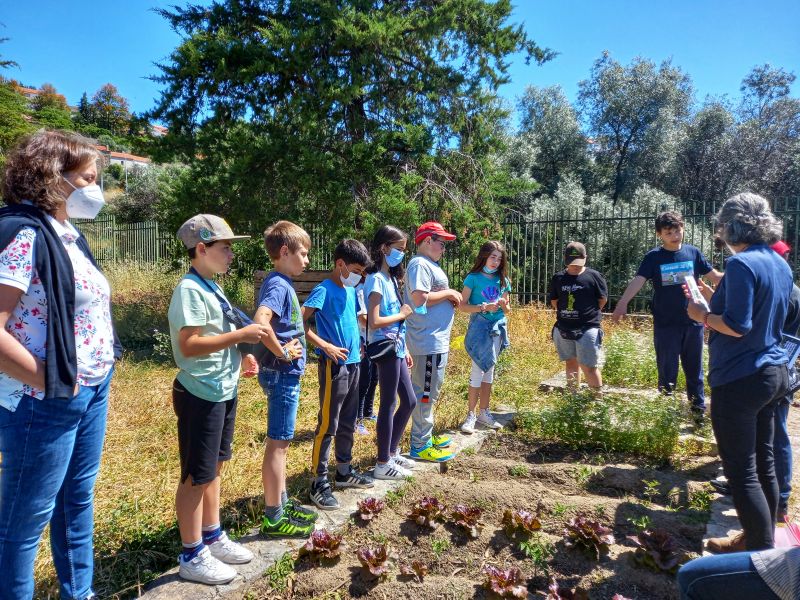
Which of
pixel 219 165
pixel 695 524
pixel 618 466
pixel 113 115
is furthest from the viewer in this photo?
pixel 113 115

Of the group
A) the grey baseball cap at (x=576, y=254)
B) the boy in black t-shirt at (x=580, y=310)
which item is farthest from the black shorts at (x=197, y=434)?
the grey baseball cap at (x=576, y=254)

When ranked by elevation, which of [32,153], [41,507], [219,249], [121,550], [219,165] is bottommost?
[121,550]

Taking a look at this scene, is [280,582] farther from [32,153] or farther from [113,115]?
[113,115]

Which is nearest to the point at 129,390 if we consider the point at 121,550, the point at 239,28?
the point at 121,550

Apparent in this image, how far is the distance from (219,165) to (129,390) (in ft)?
16.6

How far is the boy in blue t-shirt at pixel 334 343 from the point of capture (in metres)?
3.30

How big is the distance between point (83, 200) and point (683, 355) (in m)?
4.73

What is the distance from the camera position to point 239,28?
33.7 feet

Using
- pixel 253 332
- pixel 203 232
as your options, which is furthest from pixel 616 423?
pixel 203 232

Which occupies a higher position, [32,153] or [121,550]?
[32,153]

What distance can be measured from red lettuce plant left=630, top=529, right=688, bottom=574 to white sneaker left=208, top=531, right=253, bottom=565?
6.51ft

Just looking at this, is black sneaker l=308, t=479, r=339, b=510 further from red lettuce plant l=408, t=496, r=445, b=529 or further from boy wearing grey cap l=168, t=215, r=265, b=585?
boy wearing grey cap l=168, t=215, r=265, b=585

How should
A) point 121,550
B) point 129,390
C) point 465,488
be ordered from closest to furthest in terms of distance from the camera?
point 121,550, point 465,488, point 129,390

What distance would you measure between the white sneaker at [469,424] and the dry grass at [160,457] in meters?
0.25
